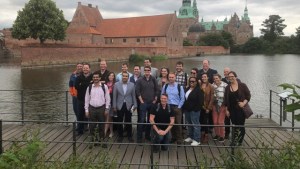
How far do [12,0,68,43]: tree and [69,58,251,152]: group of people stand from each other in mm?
39303

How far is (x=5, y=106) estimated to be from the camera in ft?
48.8

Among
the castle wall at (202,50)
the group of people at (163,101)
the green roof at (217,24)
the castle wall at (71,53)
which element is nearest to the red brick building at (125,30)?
the castle wall at (202,50)

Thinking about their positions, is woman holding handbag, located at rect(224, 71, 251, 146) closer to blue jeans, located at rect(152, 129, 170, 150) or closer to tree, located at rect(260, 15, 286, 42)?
blue jeans, located at rect(152, 129, 170, 150)

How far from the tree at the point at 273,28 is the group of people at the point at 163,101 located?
9116 centimetres

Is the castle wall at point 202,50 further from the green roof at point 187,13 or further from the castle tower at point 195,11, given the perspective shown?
the castle tower at point 195,11

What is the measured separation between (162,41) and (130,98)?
57306 mm

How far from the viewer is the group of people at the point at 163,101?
21.7ft

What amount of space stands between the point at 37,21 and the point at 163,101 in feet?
135

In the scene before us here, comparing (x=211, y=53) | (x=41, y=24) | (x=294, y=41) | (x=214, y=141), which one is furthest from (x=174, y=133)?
(x=294, y=41)

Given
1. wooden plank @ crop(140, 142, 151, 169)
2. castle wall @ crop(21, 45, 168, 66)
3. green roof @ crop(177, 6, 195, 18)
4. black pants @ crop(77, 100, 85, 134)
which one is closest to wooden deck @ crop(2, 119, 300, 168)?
wooden plank @ crop(140, 142, 151, 169)

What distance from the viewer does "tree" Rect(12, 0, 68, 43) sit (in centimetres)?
4438

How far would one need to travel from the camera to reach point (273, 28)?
94938 millimetres

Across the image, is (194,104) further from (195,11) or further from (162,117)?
(195,11)

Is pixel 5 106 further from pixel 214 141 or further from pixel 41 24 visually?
pixel 41 24
